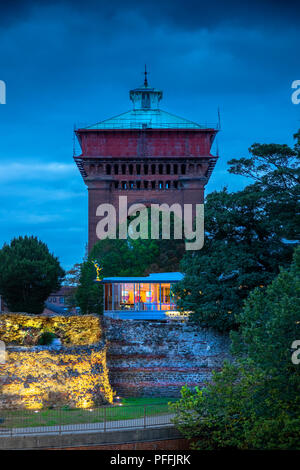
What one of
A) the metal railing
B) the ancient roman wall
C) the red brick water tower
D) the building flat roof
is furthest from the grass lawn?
the red brick water tower

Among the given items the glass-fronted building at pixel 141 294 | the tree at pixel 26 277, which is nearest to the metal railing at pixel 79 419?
the glass-fronted building at pixel 141 294

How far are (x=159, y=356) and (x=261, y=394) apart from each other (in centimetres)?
1201

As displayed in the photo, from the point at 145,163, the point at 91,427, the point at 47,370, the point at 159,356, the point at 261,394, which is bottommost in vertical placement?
the point at 91,427

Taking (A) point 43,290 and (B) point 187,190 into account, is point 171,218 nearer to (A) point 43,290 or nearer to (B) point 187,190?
(B) point 187,190

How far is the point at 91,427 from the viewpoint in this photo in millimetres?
24359

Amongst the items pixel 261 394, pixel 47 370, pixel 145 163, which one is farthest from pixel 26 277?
pixel 261 394

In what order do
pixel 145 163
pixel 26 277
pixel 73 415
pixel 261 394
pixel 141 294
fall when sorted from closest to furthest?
pixel 261 394
pixel 73 415
pixel 141 294
pixel 26 277
pixel 145 163

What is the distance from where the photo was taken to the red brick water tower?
60.5 metres

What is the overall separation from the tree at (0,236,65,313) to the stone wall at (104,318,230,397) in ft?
74.4

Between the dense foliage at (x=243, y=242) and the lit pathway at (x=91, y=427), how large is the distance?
8703 millimetres

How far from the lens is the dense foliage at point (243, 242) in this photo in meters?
32.9

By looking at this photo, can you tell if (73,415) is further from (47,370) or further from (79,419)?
(47,370)

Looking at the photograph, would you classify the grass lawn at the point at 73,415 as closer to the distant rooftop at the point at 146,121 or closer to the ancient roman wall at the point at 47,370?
the ancient roman wall at the point at 47,370

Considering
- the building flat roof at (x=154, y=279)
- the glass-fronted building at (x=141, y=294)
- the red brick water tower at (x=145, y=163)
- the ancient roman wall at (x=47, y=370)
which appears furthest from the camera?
the red brick water tower at (x=145, y=163)
